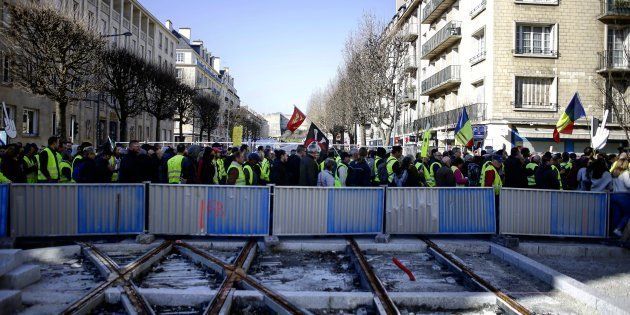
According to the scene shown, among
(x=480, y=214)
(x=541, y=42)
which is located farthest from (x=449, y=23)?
(x=480, y=214)

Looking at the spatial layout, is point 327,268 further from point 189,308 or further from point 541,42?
point 541,42

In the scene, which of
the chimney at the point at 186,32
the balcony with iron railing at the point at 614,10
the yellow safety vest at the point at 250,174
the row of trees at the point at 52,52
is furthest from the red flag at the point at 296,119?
the chimney at the point at 186,32

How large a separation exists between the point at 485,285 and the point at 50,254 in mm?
6941

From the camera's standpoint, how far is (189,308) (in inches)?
252

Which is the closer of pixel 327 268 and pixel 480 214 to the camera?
pixel 327 268

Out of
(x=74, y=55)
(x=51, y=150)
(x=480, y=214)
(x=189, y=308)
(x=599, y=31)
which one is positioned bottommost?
(x=189, y=308)

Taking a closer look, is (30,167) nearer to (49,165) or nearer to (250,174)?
(49,165)

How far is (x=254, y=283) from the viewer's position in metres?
7.15

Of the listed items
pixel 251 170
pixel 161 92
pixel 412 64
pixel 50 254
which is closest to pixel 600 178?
pixel 251 170

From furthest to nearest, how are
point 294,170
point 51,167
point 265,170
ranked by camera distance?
point 265,170 < point 294,170 < point 51,167

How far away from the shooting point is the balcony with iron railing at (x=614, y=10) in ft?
95.6

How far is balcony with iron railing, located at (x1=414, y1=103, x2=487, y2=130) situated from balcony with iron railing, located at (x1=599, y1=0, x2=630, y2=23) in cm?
819

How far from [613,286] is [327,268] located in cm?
426

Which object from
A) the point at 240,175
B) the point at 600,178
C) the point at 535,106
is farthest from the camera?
the point at 535,106
